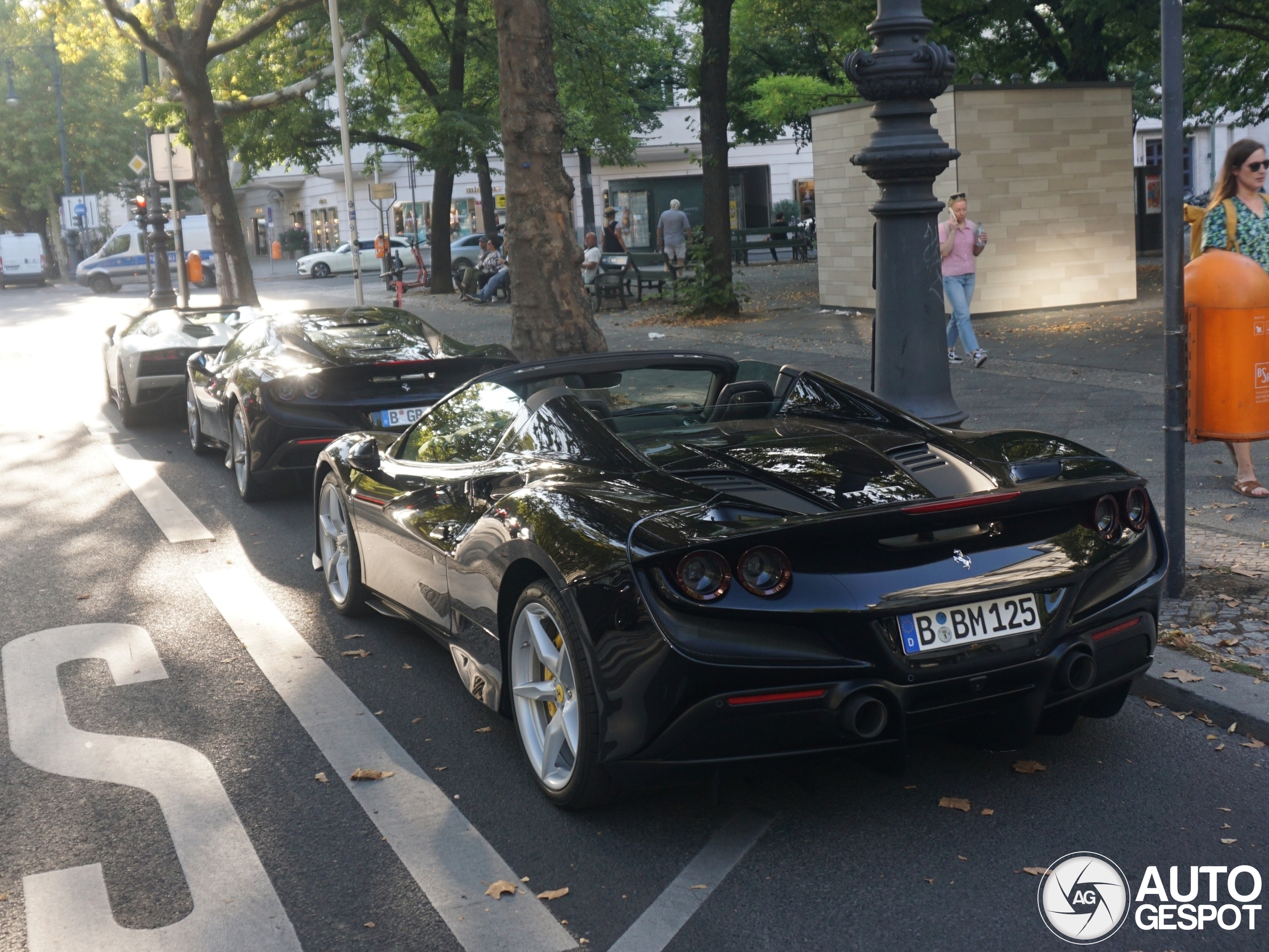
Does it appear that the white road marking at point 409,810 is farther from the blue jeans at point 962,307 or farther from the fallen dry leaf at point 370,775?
the blue jeans at point 962,307

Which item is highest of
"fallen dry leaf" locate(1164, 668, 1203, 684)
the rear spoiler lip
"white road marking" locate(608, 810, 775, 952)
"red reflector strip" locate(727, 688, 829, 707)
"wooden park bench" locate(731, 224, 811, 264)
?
"wooden park bench" locate(731, 224, 811, 264)

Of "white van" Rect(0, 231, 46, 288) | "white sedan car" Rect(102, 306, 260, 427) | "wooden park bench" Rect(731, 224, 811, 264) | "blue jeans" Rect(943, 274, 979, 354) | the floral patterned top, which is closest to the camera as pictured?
the floral patterned top

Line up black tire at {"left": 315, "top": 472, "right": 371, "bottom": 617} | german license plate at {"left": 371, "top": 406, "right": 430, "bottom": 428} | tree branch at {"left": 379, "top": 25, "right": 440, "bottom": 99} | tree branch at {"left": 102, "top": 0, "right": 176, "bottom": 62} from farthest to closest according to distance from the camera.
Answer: tree branch at {"left": 379, "top": 25, "right": 440, "bottom": 99}, tree branch at {"left": 102, "top": 0, "right": 176, "bottom": 62}, german license plate at {"left": 371, "top": 406, "right": 430, "bottom": 428}, black tire at {"left": 315, "top": 472, "right": 371, "bottom": 617}

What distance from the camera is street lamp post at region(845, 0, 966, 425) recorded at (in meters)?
7.08

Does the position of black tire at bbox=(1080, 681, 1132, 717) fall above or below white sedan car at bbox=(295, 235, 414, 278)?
below

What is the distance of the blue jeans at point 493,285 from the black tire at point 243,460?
63.9 feet

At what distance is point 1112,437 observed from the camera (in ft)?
30.7

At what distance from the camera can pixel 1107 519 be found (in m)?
4.06

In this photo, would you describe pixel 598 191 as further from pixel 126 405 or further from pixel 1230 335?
pixel 1230 335

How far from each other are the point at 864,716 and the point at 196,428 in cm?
927

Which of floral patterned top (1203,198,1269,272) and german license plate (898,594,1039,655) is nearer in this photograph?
german license plate (898,594,1039,655)

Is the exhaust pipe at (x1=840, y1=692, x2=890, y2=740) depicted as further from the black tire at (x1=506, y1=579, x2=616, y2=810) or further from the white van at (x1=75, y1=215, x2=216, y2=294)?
the white van at (x1=75, y1=215, x2=216, y2=294)

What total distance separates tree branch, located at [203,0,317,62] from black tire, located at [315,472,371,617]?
20.9 meters

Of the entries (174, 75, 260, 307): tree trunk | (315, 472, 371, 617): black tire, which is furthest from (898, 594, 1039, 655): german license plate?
(174, 75, 260, 307): tree trunk
